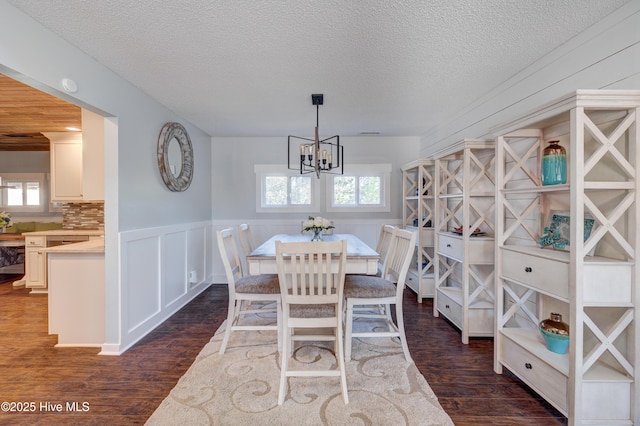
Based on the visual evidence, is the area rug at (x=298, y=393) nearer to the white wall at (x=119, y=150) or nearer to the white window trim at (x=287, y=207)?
the white wall at (x=119, y=150)

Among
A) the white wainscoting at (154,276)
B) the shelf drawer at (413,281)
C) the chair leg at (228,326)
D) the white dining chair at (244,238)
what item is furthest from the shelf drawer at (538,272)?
the white wainscoting at (154,276)

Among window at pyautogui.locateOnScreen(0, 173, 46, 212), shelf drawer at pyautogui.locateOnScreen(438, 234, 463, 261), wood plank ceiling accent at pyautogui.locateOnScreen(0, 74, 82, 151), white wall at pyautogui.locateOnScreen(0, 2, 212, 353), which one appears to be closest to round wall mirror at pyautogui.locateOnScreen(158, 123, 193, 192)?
white wall at pyautogui.locateOnScreen(0, 2, 212, 353)

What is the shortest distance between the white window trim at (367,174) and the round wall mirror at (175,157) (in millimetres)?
2104

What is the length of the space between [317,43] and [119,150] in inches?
74.9

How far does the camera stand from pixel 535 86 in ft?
7.22

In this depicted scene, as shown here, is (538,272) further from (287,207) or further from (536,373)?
(287,207)

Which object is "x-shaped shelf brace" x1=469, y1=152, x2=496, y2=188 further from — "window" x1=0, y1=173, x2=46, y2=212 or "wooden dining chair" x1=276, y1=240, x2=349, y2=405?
"window" x1=0, y1=173, x2=46, y2=212

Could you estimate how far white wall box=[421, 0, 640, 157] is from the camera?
156 centimetres

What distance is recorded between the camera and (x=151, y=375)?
2096 millimetres

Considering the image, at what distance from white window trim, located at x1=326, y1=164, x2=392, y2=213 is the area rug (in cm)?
251

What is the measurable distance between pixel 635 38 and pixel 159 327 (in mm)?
4245

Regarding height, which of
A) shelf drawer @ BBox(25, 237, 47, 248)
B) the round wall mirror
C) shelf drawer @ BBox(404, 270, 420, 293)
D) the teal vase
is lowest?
shelf drawer @ BBox(404, 270, 420, 293)

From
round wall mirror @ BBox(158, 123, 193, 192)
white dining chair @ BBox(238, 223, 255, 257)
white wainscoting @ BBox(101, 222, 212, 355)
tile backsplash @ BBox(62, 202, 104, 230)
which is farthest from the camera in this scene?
tile backsplash @ BBox(62, 202, 104, 230)

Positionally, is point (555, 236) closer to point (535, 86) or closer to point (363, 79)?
point (535, 86)
